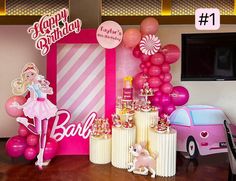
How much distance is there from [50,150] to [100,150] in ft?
2.23

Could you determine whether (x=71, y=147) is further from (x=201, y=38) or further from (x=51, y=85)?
(x=201, y=38)

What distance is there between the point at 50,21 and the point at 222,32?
9.23 feet

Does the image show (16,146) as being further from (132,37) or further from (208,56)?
Result: (208,56)

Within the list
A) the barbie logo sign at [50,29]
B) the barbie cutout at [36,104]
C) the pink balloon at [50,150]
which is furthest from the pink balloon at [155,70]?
the pink balloon at [50,150]

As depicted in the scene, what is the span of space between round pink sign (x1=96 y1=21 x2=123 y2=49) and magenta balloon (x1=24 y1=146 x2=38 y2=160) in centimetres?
173

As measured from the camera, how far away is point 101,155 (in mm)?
4281

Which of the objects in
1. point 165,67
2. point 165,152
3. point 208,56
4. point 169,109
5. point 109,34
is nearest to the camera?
point 165,152

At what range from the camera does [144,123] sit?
13.8ft

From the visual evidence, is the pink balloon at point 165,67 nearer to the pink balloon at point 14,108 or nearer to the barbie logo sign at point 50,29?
the barbie logo sign at point 50,29

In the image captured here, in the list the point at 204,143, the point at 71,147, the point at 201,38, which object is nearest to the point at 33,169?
the point at 71,147

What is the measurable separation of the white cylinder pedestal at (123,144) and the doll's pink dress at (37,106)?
0.96 meters

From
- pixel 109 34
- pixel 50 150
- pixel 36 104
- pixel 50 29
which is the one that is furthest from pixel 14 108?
pixel 109 34

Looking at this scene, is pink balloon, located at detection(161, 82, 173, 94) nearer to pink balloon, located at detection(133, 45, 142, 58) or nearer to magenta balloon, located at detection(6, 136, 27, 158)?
pink balloon, located at detection(133, 45, 142, 58)

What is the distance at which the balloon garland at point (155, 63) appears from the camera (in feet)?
14.6
